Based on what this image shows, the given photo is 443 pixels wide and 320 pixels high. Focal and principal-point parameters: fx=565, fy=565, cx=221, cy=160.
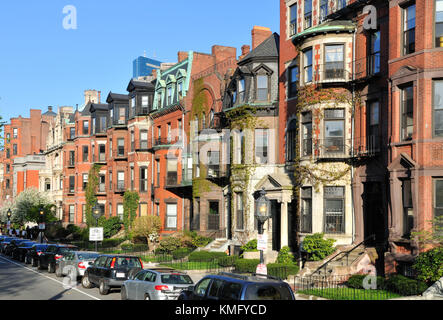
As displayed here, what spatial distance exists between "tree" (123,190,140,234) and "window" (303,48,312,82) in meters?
27.6

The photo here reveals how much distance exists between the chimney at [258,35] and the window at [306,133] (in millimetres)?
12769

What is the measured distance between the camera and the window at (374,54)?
27.4 m

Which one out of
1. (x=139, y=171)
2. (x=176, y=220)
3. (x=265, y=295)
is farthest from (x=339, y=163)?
(x=139, y=171)

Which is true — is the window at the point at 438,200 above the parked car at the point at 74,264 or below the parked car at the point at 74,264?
above

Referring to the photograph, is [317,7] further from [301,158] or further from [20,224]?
[20,224]

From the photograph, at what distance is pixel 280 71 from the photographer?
35.1m

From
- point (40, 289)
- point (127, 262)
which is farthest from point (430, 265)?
point (40, 289)

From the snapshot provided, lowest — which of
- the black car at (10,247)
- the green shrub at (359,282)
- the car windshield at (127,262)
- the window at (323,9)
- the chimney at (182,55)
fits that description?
the black car at (10,247)

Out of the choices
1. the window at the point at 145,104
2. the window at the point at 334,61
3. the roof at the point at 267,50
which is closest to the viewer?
the window at the point at 334,61

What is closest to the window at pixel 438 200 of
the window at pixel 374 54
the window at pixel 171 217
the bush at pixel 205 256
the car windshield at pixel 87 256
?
the window at pixel 374 54

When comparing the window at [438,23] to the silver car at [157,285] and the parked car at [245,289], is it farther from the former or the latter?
the silver car at [157,285]

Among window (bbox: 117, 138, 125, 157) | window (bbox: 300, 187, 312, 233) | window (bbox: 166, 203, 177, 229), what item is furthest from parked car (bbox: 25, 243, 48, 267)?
window (bbox: 117, 138, 125, 157)

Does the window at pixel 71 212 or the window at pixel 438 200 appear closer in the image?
the window at pixel 438 200

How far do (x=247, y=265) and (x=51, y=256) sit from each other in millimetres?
12416
